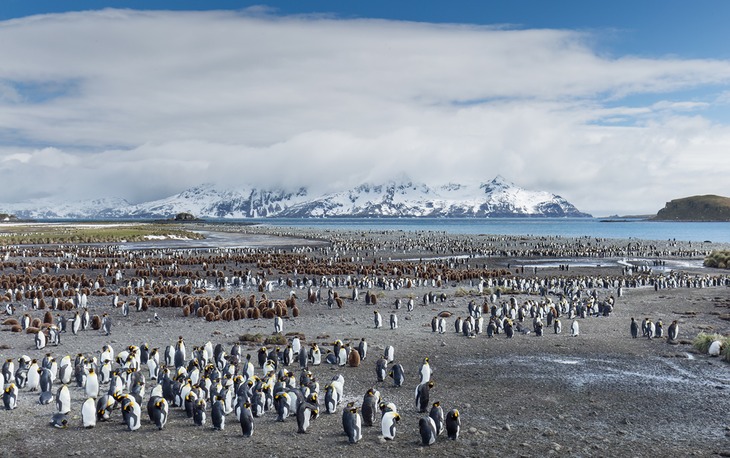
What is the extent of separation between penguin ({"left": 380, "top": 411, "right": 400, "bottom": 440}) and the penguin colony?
0.06ft

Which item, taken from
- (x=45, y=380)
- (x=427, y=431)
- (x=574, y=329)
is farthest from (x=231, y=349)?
(x=574, y=329)

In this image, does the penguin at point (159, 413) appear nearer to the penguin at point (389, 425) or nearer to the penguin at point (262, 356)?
the penguin at point (389, 425)

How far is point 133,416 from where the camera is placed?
37.0ft

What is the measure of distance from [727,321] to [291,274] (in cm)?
2634

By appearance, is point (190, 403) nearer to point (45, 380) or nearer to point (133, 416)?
point (133, 416)

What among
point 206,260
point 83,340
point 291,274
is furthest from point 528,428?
point 206,260

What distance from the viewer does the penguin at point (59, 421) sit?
11392mm

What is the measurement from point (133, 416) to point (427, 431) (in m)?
5.37

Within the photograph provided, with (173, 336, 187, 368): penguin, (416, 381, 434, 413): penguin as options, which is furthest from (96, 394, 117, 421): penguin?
(416, 381, 434, 413): penguin

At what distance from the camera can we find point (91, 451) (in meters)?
10.3

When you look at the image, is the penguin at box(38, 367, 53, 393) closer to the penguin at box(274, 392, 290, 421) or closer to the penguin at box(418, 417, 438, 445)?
the penguin at box(274, 392, 290, 421)

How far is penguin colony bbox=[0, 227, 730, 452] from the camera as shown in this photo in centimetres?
1177

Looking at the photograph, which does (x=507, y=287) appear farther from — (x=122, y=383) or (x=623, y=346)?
(x=122, y=383)

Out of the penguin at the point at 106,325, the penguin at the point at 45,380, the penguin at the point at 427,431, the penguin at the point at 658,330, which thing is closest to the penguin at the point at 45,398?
the penguin at the point at 45,380
